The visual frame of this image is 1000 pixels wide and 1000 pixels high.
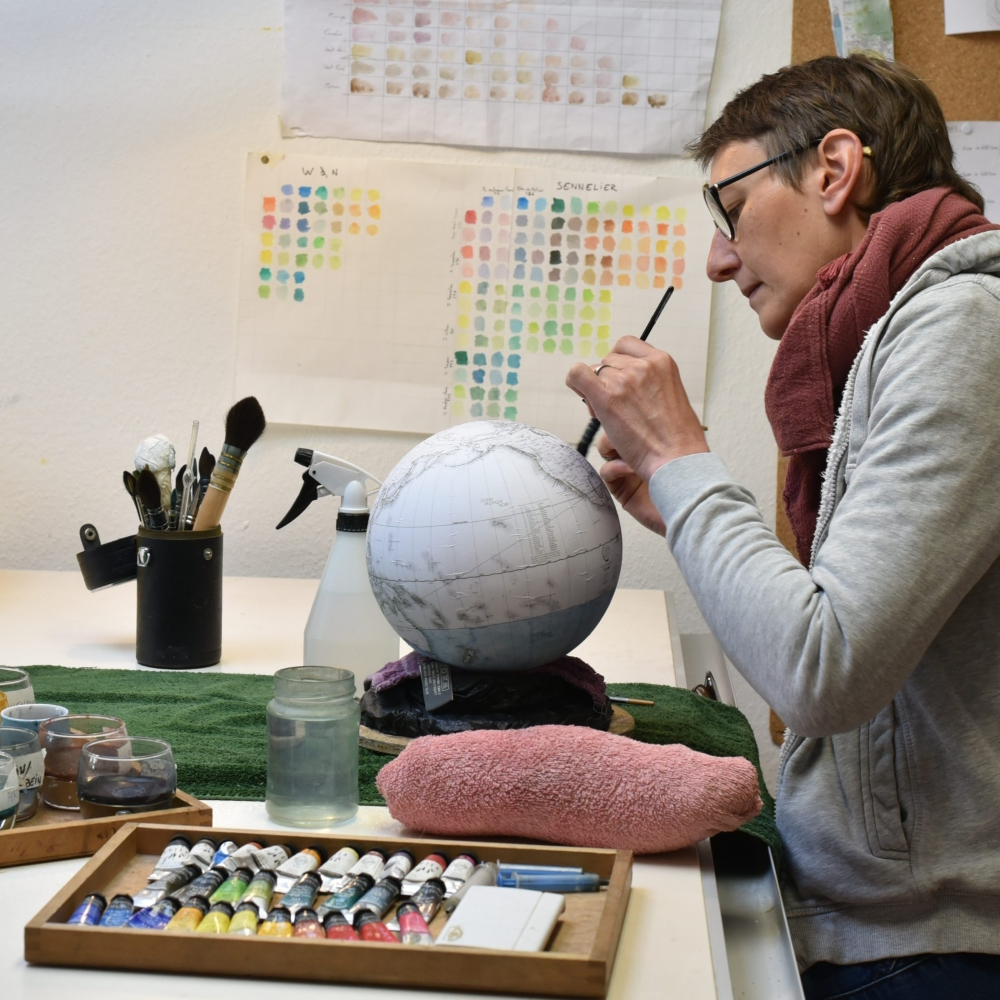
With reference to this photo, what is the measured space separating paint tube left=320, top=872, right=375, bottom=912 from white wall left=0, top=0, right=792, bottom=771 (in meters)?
1.29

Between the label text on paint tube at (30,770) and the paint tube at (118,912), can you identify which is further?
the label text on paint tube at (30,770)

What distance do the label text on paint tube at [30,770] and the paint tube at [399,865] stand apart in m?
0.25

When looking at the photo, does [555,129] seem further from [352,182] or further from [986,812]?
[986,812]

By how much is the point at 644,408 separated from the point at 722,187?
0.79 ft

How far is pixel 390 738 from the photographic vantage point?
0.90 m

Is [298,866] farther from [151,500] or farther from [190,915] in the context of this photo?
[151,500]

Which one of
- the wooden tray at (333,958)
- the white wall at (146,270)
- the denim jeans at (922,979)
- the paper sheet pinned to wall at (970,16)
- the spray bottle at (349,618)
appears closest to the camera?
the wooden tray at (333,958)

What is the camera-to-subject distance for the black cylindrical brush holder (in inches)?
48.4

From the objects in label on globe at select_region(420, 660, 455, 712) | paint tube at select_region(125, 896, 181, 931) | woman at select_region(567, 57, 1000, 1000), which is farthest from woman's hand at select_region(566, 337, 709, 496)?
paint tube at select_region(125, 896, 181, 931)

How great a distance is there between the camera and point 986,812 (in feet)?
2.44

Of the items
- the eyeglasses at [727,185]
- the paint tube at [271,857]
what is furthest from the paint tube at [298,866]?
the eyeglasses at [727,185]

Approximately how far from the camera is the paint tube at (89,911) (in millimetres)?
552

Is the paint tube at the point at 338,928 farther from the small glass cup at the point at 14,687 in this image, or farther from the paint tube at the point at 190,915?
the small glass cup at the point at 14,687

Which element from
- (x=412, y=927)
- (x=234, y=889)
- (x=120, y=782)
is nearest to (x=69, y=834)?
(x=120, y=782)
